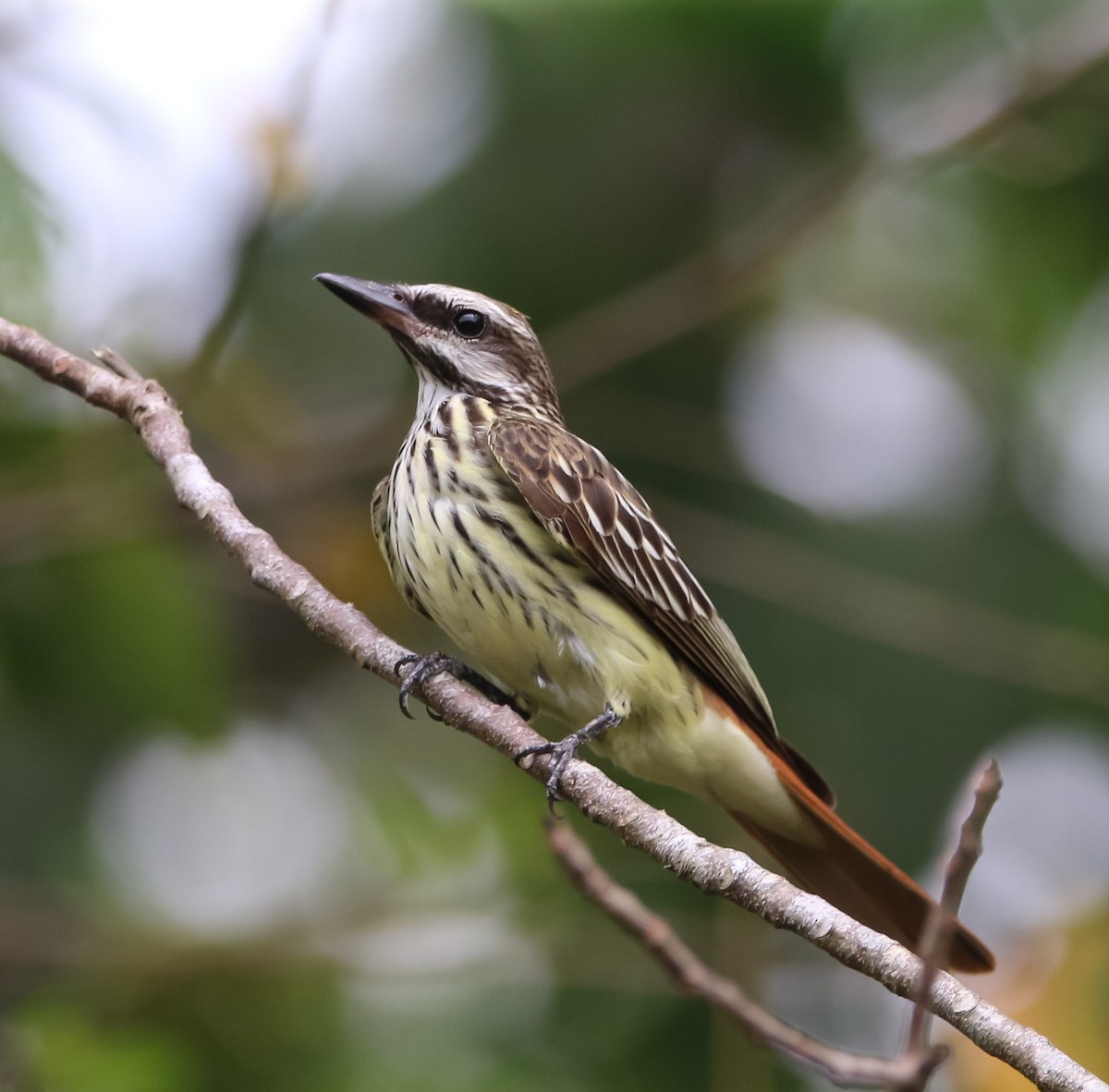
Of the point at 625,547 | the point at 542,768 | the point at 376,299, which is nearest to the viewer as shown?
the point at 542,768

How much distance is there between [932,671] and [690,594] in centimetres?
158

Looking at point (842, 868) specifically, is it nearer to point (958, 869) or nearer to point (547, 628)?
point (547, 628)

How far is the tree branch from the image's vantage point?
2312 millimetres

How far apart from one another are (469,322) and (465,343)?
0.21 feet

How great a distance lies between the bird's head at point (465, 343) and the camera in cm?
449

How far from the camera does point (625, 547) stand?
4.07 m

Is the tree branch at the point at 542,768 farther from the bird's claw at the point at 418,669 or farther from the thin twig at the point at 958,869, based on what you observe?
the thin twig at the point at 958,869

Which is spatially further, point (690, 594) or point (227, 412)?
point (227, 412)

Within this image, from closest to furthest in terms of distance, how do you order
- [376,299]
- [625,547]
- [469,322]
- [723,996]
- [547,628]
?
[723,996]
[547,628]
[625,547]
[376,299]
[469,322]

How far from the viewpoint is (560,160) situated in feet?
19.5

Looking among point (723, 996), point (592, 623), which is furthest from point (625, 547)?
point (723, 996)

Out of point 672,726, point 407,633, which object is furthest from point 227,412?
point 672,726

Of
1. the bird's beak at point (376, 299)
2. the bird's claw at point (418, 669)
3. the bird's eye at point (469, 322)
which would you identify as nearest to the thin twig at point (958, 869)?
the bird's claw at point (418, 669)

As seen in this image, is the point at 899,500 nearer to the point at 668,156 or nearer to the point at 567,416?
the point at 567,416
